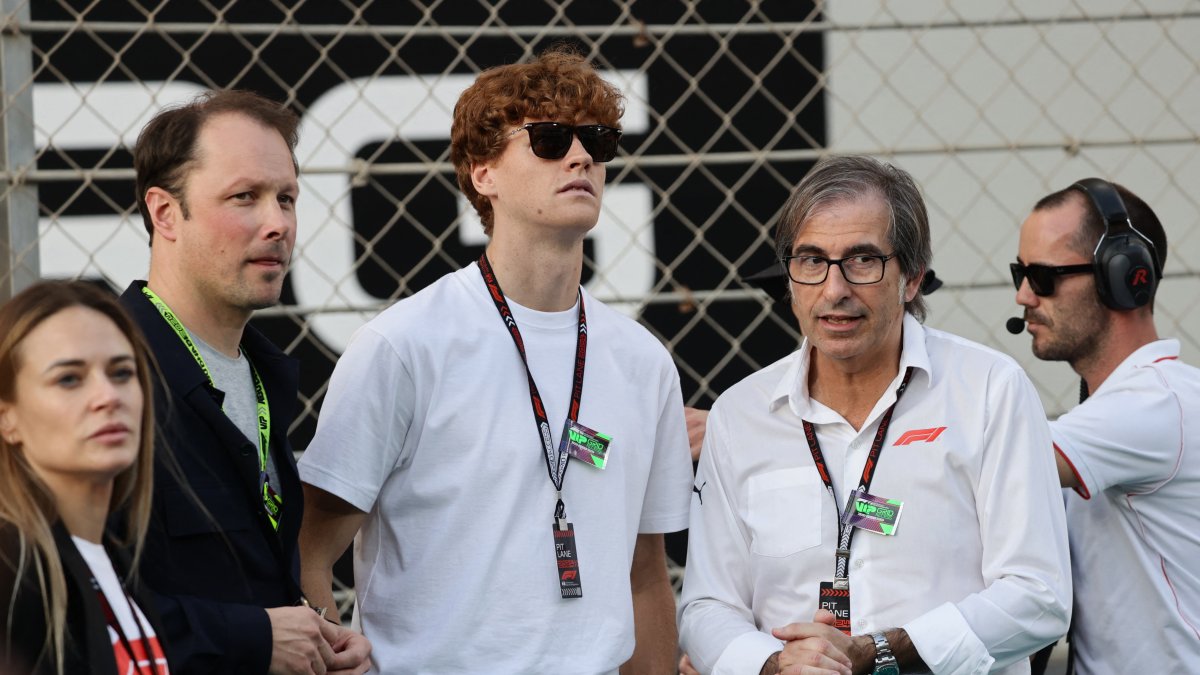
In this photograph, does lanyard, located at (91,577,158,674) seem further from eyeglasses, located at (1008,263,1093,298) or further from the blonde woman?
eyeglasses, located at (1008,263,1093,298)

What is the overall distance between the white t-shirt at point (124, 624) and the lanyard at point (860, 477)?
41.5 inches

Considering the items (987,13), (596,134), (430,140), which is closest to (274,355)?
(596,134)

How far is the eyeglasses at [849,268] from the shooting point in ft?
7.60

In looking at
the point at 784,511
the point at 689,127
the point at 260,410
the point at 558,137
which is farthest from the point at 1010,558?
the point at 689,127

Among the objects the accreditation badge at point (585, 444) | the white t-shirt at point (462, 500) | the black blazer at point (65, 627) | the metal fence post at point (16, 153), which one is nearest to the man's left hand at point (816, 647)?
the white t-shirt at point (462, 500)

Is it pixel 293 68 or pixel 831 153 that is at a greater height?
pixel 293 68

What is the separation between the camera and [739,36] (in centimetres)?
327

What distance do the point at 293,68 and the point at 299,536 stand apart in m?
1.26

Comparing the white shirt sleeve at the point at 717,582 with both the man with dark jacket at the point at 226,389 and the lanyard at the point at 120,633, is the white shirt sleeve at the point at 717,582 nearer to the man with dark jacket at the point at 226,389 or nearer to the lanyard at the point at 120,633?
the man with dark jacket at the point at 226,389

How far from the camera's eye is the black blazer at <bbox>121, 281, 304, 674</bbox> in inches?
71.8

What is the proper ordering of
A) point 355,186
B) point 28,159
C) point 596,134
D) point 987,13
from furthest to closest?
point 987,13, point 355,186, point 28,159, point 596,134

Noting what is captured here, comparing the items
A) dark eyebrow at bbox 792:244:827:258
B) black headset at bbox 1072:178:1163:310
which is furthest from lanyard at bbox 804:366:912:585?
black headset at bbox 1072:178:1163:310

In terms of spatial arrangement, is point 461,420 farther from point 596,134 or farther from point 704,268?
point 704,268

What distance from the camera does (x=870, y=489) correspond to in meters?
2.28
